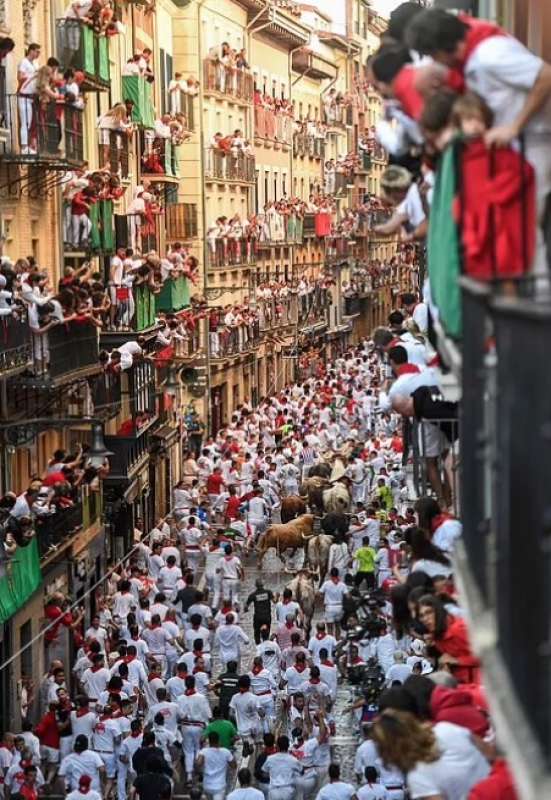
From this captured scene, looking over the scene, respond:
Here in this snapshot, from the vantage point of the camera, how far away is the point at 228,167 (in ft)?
217

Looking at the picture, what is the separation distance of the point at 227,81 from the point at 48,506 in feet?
127

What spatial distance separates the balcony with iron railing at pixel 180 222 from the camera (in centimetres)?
5678

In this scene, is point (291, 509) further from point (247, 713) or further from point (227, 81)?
point (227, 81)

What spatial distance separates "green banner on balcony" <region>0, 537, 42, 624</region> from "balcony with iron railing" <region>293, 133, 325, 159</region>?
188 ft

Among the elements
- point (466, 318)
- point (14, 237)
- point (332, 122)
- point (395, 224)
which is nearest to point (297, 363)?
point (332, 122)

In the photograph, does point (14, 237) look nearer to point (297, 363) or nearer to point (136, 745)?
point (136, 745)

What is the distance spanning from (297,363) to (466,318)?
3019 inches

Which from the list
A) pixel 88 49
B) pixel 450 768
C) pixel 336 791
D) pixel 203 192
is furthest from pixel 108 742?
pixel 203 192

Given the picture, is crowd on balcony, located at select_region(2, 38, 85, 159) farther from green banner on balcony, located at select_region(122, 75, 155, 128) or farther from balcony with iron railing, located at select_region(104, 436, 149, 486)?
green banner on balcony, located at select_region(122, 75, 155, 128)

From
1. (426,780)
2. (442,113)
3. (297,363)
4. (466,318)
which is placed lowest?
(297,363)

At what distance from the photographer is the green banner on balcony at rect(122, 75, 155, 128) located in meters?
43.3

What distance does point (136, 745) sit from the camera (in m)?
22.1

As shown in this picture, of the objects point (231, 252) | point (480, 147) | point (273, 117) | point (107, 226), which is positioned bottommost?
point (231, 252)

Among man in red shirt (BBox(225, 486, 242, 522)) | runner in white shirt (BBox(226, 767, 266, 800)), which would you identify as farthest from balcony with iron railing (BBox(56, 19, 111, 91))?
runner in white shirt (BBox(226, 767, 266, 800))
